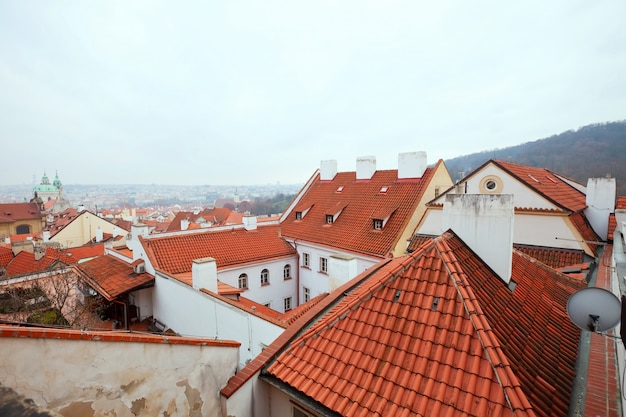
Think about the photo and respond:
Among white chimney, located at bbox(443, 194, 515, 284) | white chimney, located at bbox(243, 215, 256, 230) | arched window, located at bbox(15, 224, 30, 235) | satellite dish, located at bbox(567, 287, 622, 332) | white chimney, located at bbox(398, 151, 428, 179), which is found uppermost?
white chimney, located at bbox(398, 151, 428, 179)

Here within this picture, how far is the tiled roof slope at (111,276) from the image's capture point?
13.2m

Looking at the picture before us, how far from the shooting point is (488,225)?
243 inches

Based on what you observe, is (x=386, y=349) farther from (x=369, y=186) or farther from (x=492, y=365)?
(x=369, y=186)

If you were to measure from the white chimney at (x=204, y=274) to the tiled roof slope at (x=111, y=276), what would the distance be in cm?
367

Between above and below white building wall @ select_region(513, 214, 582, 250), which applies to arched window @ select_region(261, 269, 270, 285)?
below

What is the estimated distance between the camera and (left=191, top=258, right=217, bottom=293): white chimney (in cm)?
1111

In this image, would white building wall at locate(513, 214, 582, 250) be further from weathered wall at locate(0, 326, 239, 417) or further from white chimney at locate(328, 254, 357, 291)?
weathered wall at locate(0, 326, 239, 417)

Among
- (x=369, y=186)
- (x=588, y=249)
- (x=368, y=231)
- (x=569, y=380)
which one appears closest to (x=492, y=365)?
(x=569, y=380)

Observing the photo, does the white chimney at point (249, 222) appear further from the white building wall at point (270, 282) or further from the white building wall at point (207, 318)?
the white building wall at point (207, 318)

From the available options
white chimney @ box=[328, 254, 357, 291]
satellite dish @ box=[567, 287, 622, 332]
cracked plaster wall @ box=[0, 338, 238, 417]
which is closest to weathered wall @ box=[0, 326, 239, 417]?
cracked plaster wall @ box=[0, 338, 238, 417]

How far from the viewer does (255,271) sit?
17.5 meters

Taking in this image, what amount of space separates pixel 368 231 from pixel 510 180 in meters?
7.03

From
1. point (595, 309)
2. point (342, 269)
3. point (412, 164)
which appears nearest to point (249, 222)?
point (412, 164)

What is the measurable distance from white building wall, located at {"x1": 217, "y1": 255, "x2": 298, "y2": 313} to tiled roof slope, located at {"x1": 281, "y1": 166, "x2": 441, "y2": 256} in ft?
7.22
